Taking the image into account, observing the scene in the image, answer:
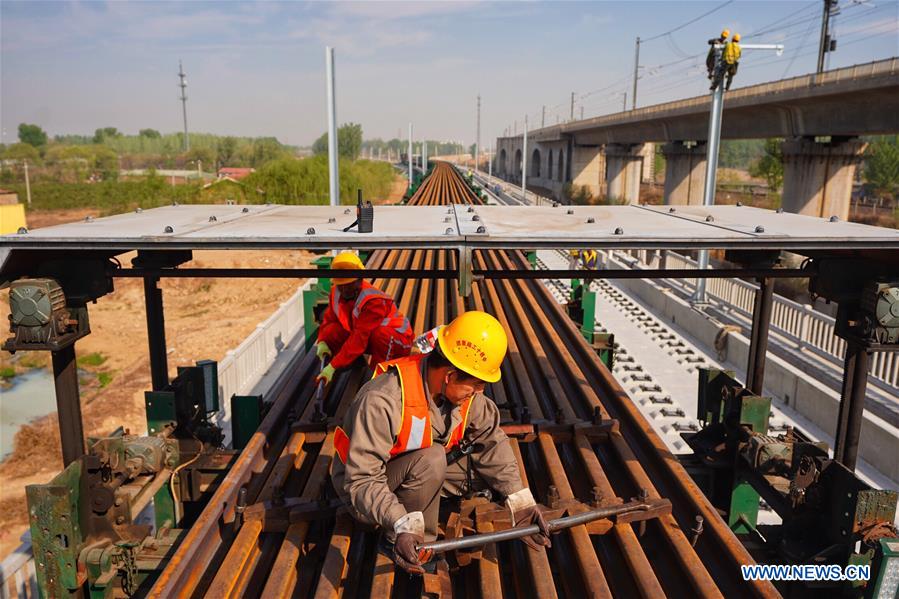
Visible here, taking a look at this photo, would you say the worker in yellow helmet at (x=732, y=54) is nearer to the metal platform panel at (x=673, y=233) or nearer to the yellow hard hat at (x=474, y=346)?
the metal platform panel at (x=673, y=233)

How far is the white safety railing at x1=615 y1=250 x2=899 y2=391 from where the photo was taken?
371 inches

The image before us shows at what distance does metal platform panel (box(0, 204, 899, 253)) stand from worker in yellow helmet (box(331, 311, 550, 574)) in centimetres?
70

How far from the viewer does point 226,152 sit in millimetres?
107500

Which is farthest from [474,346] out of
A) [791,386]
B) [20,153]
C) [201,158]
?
[20,153]

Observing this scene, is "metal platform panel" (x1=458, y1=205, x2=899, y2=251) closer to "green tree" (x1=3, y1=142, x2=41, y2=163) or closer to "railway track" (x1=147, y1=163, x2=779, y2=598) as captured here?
"railway track" (x1=147, y1=163, x2=779, y2=598)

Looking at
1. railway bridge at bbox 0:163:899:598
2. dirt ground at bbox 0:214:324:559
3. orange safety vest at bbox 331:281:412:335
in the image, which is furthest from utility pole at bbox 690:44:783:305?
dirt ground at bbox 0:214:324:559

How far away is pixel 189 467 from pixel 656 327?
10895 millimetres

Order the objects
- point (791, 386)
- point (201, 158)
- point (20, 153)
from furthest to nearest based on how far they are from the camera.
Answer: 1. point (201, 158)
2. point (20, 153)
3. point (791, 386)

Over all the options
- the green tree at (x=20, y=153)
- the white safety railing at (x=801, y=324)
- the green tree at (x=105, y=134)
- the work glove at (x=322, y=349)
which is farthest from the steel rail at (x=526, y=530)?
the green tree at (x=105, y=134)

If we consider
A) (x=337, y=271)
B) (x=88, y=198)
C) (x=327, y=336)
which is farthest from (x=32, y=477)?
(x=88, y=198)

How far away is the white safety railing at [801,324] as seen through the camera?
9.43 metres

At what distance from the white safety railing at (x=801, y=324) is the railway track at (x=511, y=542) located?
166 inches

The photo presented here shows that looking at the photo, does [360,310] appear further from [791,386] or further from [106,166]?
[106,166]

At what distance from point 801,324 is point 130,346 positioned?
20223 millimetres
